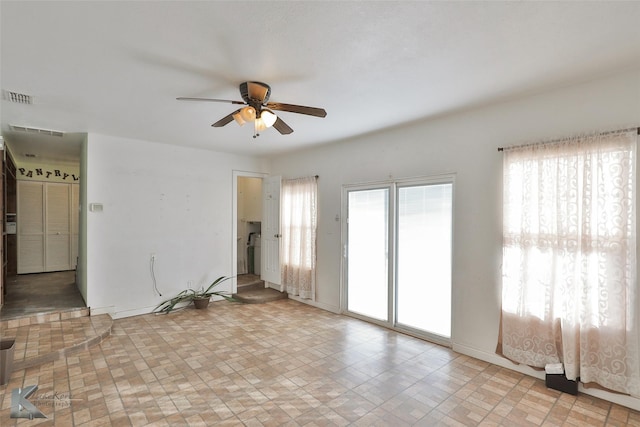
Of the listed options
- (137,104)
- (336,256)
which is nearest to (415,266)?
(336,256)

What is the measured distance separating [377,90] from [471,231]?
5.99ft

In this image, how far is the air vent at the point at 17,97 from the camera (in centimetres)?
277

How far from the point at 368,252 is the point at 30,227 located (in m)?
7.07

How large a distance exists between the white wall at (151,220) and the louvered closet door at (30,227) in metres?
3.27

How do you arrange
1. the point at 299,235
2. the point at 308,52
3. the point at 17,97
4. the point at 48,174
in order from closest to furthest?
the point at 308,52 → the point at 17,97 → the point at 299,235 → the point at 48,174

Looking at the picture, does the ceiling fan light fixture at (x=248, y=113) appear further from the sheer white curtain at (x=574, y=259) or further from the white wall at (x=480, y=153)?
the sheer white curtain at (x=574, y=259)

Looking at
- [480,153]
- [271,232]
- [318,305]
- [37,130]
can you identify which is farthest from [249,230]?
[480,153]

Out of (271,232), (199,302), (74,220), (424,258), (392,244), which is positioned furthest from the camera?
(74,220)

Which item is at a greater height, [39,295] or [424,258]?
[424,258]

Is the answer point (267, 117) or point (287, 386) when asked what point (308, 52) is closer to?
point (267, 117)

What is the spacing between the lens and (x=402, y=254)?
4016mm

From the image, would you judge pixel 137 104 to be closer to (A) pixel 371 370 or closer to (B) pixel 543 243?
(A) pixel 371 370

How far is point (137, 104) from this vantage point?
3127 millimetres

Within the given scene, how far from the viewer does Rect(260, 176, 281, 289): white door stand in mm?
5723
